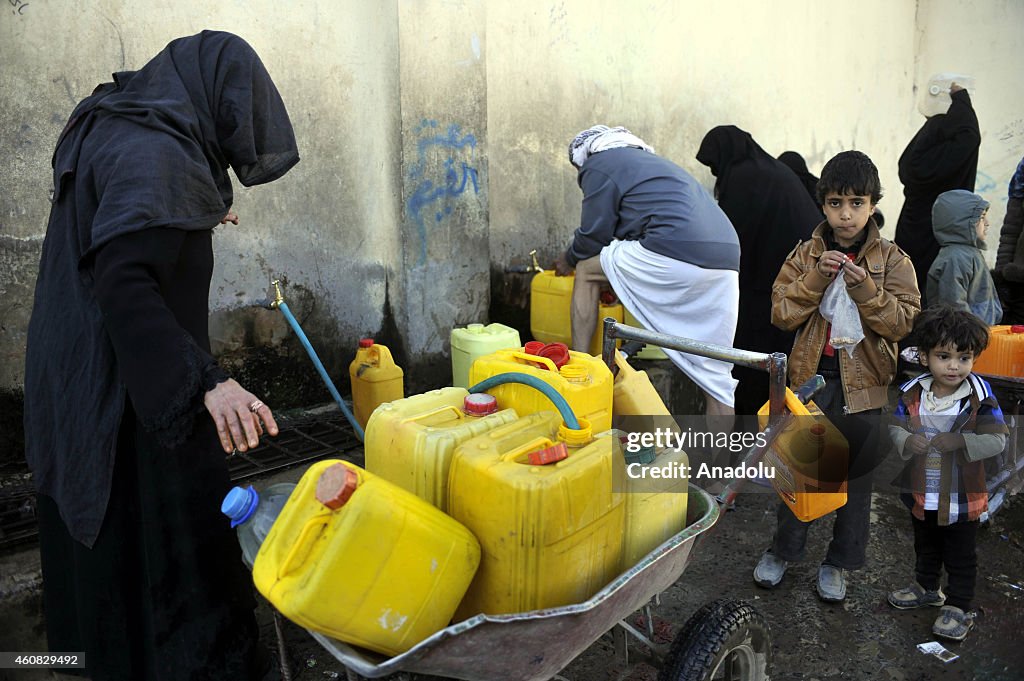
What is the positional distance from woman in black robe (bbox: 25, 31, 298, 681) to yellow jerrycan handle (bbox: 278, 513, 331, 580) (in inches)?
16.2

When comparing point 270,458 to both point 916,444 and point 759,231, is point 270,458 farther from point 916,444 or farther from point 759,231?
point 759,231

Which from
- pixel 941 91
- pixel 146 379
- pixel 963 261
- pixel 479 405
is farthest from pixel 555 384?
pixel 941 91

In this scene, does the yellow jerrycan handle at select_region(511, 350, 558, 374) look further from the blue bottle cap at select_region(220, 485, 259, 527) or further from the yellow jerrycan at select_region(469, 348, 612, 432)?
the blue bottle cap at select_region(220, 485, 259, 527)

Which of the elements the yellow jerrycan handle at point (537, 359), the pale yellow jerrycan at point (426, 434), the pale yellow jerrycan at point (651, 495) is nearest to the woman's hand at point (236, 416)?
the pale yellow jerrycan at point (426, 434)

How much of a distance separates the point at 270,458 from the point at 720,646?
7.77 feet

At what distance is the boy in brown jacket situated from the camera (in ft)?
9.04

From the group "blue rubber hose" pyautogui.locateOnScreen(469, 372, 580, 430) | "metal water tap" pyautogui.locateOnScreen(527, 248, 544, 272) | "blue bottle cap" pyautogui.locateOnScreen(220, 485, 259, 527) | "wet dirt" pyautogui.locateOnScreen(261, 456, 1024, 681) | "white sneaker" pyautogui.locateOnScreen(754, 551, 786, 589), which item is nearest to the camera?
"blue bottle cap" pyautogui.locateOnScreen(220, 485, 259, 527)

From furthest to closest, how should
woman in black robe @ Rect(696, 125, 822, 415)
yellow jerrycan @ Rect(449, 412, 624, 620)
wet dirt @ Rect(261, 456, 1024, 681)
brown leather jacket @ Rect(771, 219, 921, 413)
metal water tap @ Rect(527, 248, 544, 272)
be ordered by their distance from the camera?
metal water tap @ Rect(527, 248, 544, 272)
woman in black robe @ Rect(696, 125, 822, 415)
brown leather jacket @ Rect(771, 219, 921, 413)
wet dirt @ Rect(261, 456, 1024, 681)
yellow jerrycan @ Rect(449, 412, 624, 620)

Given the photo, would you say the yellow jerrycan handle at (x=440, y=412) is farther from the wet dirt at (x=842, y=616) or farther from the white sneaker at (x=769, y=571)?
the white sneaker at (x=769, y=571)

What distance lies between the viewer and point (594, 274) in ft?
13.3

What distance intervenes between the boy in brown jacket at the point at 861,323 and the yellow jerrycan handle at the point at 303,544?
80.7 inches

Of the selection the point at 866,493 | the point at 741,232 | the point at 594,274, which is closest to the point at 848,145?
the point at 741,232

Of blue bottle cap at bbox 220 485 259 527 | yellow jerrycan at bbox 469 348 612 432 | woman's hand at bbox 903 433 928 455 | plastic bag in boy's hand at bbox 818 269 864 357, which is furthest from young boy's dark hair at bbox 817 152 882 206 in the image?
blue bottle cap at bbox 220 485 259 527

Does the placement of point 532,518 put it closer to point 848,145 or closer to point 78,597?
point 78,597
